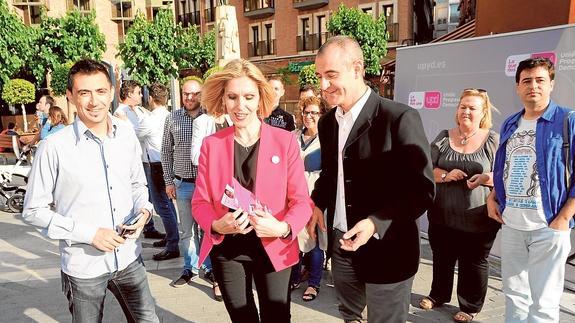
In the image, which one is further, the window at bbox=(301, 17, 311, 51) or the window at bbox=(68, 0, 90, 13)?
the window at bbox=(301, 17, 311, 51)

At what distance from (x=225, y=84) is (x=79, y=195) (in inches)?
40.3

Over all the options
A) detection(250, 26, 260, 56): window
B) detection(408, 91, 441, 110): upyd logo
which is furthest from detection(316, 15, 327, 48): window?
detection(408, 91, 441, 110): upyd logo

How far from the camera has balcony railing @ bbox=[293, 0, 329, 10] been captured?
90.6 feet

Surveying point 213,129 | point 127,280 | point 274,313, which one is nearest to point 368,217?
point 274,313

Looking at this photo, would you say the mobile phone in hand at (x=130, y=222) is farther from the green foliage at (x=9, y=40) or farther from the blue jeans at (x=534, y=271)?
the green foliage at (x=9, y=40)

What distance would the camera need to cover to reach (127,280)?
7.89ft

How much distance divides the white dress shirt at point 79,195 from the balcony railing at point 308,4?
27659 mm

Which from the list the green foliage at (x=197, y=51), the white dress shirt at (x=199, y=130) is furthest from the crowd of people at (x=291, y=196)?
the green foliage at (x=197, y=51)

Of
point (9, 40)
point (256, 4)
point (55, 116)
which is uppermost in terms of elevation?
point (256, 4)

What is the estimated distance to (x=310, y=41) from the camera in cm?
2855

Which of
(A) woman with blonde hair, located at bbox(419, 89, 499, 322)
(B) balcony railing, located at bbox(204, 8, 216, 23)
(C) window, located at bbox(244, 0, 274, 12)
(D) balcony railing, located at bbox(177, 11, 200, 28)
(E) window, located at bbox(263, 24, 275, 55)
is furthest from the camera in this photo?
(D) balcony railing, located at bbox(177, 11, 200, 28)

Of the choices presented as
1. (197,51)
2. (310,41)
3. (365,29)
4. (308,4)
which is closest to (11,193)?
(365,29)

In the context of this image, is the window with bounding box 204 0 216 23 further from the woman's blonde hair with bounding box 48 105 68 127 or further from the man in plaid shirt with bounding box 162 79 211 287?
the man in plaid shirt with bounding box 162 79 211 287

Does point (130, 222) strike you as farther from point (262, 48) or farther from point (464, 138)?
point (262, 48)
